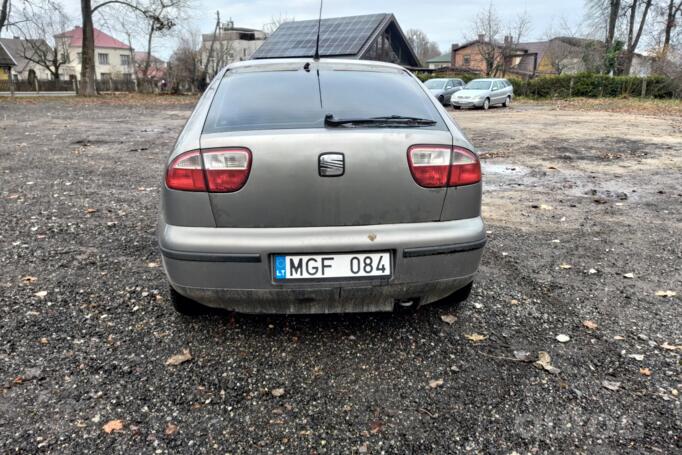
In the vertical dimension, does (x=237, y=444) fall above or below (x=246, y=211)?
below

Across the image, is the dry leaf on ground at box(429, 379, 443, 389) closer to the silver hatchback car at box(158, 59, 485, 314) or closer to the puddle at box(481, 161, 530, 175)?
the silver hatchback car at box(158, 59, 485, 314)

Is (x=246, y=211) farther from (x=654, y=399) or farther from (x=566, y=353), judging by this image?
(x=654, y=399)

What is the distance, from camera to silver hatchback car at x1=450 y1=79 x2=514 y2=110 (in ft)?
74.2

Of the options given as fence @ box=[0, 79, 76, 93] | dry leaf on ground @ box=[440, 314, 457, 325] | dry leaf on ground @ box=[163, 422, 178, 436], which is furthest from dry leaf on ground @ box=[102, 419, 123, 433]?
fence @ box=[0, 79, 76, 93]

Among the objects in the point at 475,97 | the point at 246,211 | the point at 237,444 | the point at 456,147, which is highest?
the point at 475,97

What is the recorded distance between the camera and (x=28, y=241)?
13.8ft

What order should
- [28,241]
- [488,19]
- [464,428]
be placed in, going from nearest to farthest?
[464,428], [28,241], [488,19]

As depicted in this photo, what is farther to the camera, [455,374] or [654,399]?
[455,374]

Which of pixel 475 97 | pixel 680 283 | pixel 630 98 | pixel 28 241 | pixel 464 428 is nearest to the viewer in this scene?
pixel 464 428

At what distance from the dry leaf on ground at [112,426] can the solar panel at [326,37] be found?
30877 mm

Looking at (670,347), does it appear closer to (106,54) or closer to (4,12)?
(4,12)

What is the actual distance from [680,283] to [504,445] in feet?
7.95

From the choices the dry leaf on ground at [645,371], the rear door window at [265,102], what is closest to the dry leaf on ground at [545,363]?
the dry leaf on ground at [645,371]

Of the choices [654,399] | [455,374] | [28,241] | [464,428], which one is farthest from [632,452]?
[28,241]
